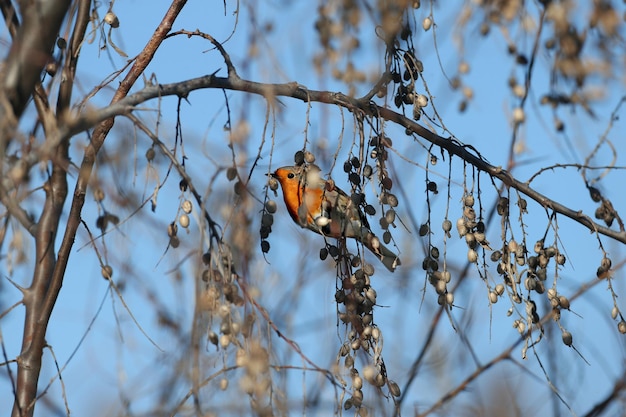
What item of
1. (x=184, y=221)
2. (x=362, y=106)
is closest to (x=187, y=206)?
(x=184, y=221)

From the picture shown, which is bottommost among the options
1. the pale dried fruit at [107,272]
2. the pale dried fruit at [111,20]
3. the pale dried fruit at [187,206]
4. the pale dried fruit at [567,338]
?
the pale dried fruit at [567,338]

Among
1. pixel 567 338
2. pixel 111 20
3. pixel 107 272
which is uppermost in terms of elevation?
pixel 111 20

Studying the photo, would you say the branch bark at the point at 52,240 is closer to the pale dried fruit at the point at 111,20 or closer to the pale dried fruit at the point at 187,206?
the pale dried fruit at the point at 111,20

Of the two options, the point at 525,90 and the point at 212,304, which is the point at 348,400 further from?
the point at 525,90

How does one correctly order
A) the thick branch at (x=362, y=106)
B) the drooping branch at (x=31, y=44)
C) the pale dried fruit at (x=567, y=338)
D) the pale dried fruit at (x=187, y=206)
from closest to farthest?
the drooping branch at (x=31, y=44), the pale dried fruit at (x=187, y=206), the thick branch at (x=362, y=106), the pale dried fruit at (x=567, y=338)

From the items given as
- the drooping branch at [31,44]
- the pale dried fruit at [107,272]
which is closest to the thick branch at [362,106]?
the drooping branch at [31,44]

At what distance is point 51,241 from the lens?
284cm

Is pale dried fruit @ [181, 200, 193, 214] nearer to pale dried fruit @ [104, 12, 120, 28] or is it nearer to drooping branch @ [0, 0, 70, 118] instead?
drooping branch @ [0, 0, 70, 118]

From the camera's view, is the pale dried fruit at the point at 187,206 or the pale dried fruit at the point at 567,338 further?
the pale dried fruit at the point at 567,338

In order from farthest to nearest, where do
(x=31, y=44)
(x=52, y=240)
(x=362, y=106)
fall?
(x=52, y=240) < (x=362, y=106) < (x=31, y=44)

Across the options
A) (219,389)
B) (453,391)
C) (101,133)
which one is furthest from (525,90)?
(219,389)

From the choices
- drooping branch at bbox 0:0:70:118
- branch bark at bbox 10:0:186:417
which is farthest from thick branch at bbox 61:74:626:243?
branch bark at bbox 10:0:186:417

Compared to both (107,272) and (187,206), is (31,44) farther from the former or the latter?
(107,272)

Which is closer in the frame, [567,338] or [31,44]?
[31,44]
